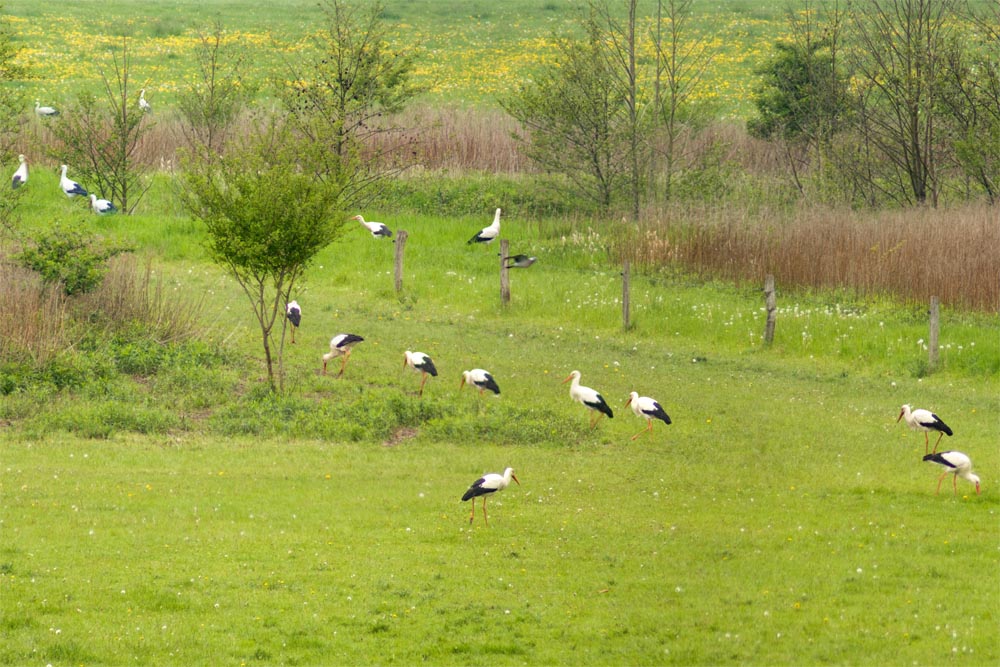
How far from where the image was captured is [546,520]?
15148 millimetres

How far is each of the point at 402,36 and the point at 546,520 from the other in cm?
6291

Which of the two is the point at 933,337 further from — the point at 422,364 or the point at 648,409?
the point at 422,364

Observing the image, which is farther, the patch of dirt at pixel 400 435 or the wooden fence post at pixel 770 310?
the wooden fence post at pixel 770 310

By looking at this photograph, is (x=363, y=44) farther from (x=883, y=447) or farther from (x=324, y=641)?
(x=324, y=641)

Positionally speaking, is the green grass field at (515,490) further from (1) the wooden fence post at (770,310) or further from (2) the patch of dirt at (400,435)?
(1) the wooden fence post at (770,310)


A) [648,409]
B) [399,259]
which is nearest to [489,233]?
[399,259]

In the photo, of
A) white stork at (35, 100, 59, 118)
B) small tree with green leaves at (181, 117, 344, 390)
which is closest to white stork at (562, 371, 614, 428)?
small tree with green leaves at (181, 117, 344, 390)

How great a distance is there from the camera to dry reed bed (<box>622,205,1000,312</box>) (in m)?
27.9

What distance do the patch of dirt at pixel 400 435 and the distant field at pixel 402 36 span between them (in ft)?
142

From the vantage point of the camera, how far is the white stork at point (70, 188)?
127ft

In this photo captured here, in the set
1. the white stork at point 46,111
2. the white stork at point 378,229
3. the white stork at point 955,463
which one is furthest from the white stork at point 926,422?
the white stork at point 46,111

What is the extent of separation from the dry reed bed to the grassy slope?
4.91 feet

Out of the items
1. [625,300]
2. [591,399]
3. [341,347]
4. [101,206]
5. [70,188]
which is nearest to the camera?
[591,399]

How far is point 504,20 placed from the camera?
268 feet
